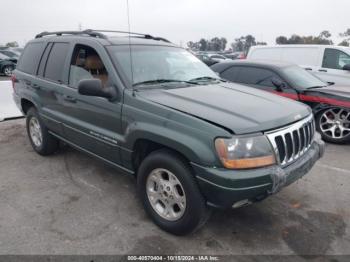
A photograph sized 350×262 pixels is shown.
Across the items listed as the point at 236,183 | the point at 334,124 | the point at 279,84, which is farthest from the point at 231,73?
the point at 236,183

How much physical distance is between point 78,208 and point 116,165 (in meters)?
0.62

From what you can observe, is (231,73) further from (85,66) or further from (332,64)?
(85,66)

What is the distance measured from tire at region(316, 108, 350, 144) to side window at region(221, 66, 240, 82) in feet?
6.22

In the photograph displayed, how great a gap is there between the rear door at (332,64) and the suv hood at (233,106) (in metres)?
5.95

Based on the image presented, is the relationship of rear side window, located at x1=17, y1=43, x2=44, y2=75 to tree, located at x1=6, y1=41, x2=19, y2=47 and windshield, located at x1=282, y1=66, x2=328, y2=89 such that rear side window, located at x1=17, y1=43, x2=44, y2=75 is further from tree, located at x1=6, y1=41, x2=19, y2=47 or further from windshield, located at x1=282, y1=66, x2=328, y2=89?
tree, located at x1=6, y1=41, x2=19, y2=47

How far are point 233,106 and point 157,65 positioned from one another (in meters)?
1.16

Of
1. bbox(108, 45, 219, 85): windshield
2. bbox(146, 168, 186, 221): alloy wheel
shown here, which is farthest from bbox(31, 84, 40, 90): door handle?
bbox(146, 168, 186, 221): alloy wheel

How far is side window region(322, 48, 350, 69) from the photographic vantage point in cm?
906

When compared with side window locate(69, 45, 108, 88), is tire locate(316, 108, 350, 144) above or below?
below

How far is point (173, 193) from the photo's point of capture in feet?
9.88

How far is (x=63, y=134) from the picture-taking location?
4.36 meters

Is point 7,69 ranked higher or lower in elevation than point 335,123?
lower

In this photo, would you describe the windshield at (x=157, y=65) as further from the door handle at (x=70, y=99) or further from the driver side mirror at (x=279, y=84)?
the driver side mirror at (x=279, y=84)

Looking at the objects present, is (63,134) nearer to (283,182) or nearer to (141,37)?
(141,37)
